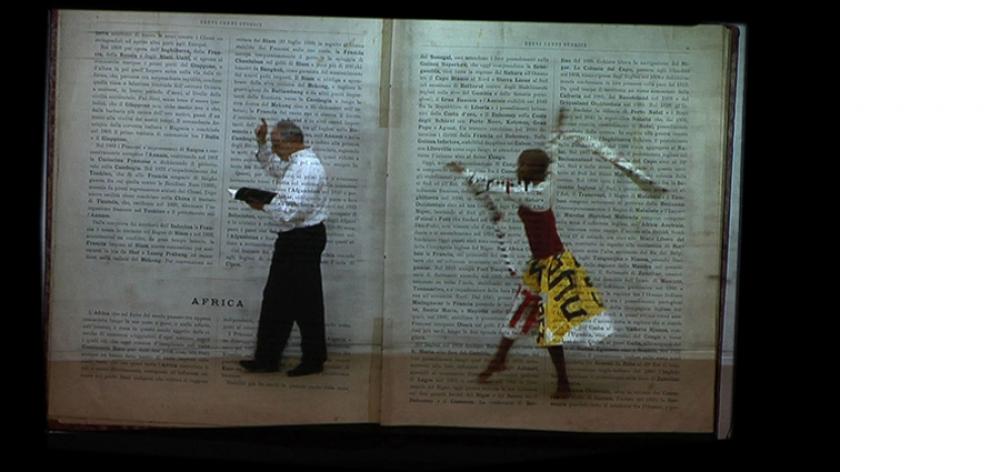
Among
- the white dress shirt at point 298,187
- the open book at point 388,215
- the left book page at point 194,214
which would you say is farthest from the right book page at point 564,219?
the white dress shirt at point 298,187

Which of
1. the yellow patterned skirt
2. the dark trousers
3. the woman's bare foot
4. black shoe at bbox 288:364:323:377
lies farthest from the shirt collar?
the woman's bare foot

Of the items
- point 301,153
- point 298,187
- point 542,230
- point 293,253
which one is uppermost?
point 301,153

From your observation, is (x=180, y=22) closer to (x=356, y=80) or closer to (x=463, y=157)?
(x=356, y=80)

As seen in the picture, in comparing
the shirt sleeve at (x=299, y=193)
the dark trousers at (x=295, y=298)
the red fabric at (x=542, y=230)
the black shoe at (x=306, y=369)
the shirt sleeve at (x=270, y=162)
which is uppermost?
the shirt sleeve at (x=270, y=162)

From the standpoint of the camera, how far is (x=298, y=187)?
278 cm

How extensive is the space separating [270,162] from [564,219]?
0.97 metres

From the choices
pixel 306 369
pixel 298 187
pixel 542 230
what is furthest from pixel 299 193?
pixel 542 230

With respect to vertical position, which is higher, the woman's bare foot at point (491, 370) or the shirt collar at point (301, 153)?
the shirt collar at point (301, 153)

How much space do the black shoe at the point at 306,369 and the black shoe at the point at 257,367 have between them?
0.20 ft

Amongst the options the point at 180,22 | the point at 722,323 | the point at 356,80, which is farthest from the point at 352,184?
the point at 722,323

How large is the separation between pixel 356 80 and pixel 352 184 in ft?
1.09

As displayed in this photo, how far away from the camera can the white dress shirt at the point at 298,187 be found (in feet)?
9.12

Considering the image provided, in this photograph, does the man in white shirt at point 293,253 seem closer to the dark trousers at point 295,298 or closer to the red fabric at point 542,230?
the dark trousers at point 295,298

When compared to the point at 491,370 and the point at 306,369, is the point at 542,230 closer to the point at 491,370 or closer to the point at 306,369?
the point at 491,370
